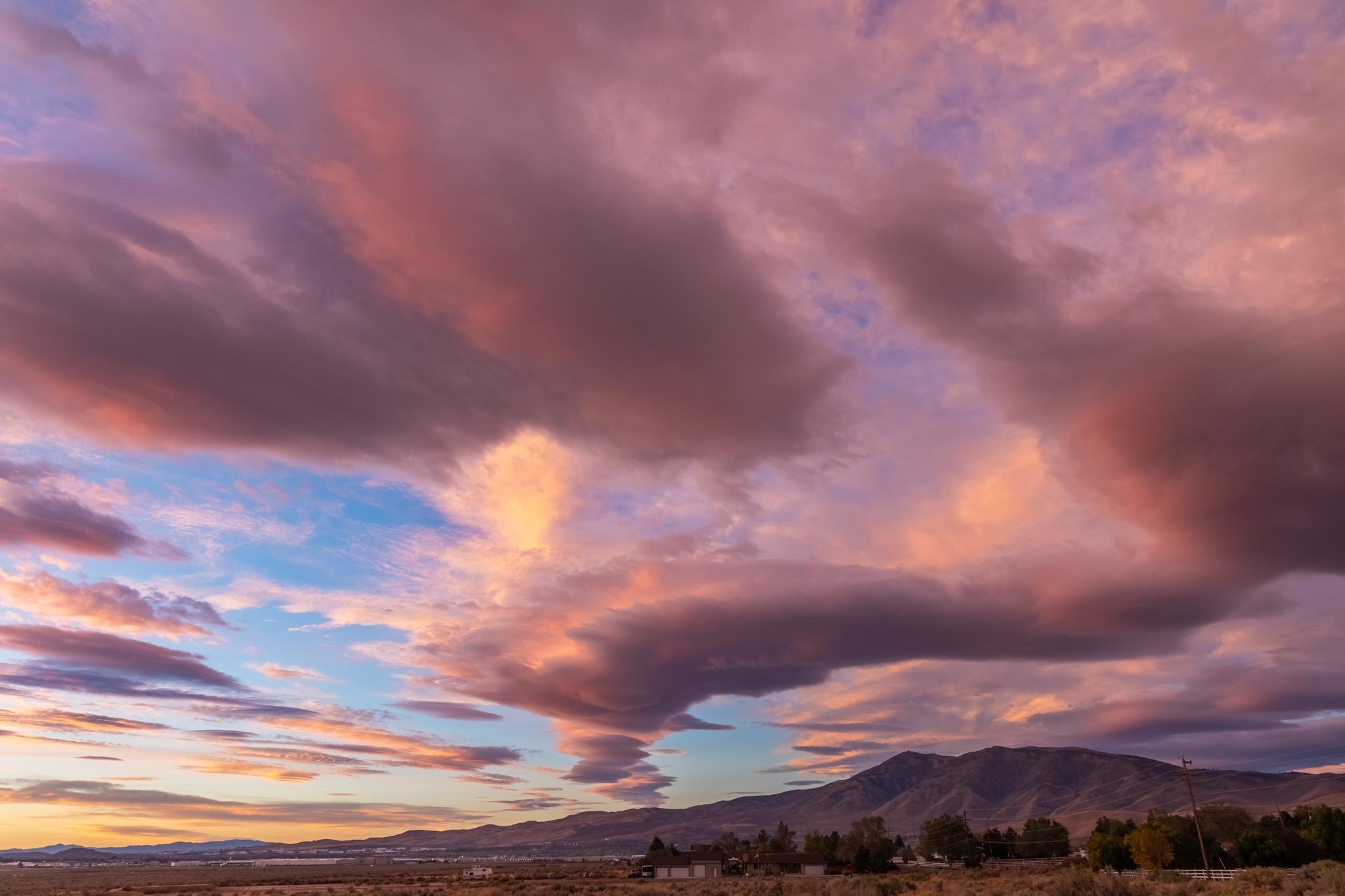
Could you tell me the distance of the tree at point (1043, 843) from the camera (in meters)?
154

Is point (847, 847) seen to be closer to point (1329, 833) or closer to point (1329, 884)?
point (1329, 833)

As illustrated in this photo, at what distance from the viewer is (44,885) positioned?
11412 cm

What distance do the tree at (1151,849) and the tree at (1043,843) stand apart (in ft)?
189

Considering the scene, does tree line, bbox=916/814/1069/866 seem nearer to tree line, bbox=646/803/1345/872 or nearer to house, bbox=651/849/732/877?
tree line, bbox=646/803/1345/872

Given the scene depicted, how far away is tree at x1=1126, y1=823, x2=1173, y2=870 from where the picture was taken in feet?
314

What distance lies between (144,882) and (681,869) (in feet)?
273

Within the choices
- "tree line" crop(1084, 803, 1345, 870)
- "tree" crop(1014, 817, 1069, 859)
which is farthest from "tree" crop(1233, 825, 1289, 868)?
"tree" crop(1014, 817, 1069, 859)

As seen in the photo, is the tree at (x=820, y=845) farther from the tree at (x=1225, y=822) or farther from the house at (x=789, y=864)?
the tree at (x=1225, y=822)

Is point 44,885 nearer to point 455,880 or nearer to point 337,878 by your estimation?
point 337,878

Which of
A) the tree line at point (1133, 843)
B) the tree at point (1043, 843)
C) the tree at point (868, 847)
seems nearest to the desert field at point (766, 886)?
the tree line at point (1133, 843)

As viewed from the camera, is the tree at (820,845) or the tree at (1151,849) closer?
the tree at (1151,849)

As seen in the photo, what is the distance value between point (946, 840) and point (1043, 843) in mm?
18902

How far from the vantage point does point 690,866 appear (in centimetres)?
14550

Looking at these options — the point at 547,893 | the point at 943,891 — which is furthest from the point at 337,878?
the point at 943,891
